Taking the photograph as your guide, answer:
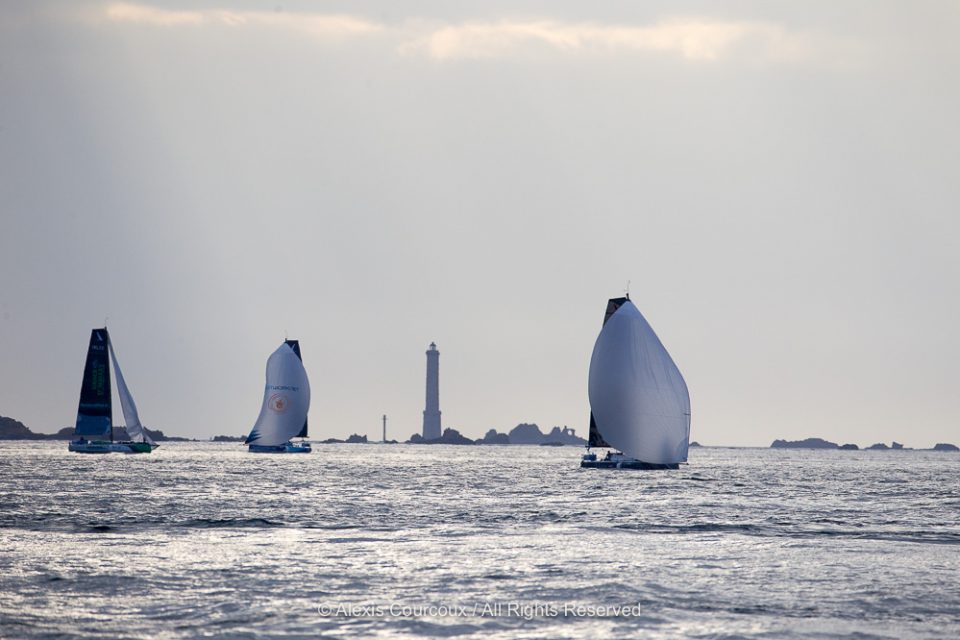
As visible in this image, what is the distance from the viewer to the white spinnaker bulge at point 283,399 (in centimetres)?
12700

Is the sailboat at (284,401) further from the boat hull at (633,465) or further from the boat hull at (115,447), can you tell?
the boat hull at (633,465)

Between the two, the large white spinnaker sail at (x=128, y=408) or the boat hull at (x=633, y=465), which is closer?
the boat hull at (x=633, y=465)

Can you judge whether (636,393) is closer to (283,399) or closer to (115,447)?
(283,399)

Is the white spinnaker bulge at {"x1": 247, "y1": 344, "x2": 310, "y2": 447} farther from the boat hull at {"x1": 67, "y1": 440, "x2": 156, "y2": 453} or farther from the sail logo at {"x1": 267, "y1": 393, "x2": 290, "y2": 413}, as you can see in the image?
the boat hull at {"x1": 67, "y1": 440, "x2": 156, "y2": 453}

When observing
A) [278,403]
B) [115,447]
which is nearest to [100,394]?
[115,447]

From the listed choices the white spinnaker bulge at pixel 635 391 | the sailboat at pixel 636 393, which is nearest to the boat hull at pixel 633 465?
the sailboat at pixel 636 393

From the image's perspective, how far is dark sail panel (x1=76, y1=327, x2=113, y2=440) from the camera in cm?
11119

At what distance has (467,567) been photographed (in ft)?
101

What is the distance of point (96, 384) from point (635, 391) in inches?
2033

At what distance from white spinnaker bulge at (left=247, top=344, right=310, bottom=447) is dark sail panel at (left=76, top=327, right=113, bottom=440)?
60.7 feet

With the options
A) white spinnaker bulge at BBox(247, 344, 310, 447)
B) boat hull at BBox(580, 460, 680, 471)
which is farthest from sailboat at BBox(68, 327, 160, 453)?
boat hull at BBox(580, 460, 680, 471)

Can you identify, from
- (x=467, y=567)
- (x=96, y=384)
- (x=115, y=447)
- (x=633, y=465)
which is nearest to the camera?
(x=467, y=567)

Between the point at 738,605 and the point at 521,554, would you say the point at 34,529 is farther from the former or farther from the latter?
the point at 738,605

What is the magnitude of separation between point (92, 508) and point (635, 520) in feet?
65.1
